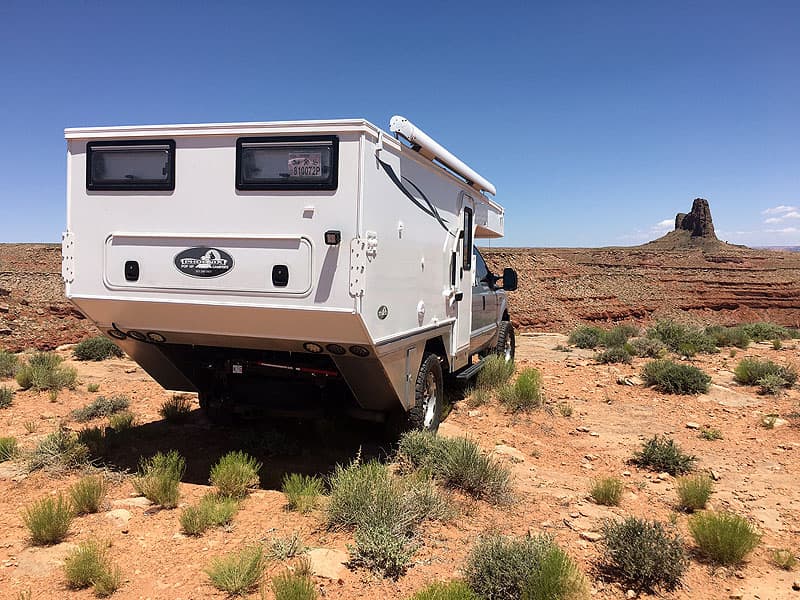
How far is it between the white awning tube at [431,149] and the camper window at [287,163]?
96 cm

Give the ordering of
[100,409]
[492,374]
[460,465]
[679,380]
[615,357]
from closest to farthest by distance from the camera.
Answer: [460,465]
[100,409]
[679,380]
[492,374]
[615,357]

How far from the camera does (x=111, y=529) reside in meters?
4.41

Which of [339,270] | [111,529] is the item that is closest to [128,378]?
[111,529]

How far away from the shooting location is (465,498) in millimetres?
5090

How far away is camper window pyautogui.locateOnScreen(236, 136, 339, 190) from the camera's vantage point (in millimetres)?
4559

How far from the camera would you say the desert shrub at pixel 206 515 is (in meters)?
4.34

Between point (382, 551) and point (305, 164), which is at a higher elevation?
point (305, 164)

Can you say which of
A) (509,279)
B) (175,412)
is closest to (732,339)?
(509,279)

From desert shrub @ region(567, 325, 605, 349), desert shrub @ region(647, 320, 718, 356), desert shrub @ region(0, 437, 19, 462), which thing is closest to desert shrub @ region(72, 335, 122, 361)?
desert shrub @ region(0, 437, 19, 462)

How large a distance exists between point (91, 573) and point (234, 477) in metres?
1.58

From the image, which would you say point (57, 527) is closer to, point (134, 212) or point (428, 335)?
point (134, 212)

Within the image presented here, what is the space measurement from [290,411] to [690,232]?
81.9 m

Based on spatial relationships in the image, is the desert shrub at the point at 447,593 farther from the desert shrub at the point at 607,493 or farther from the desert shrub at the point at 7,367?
the desert shrub at the point at 7,367

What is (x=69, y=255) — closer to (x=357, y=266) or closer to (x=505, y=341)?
(x=357, y=266)
